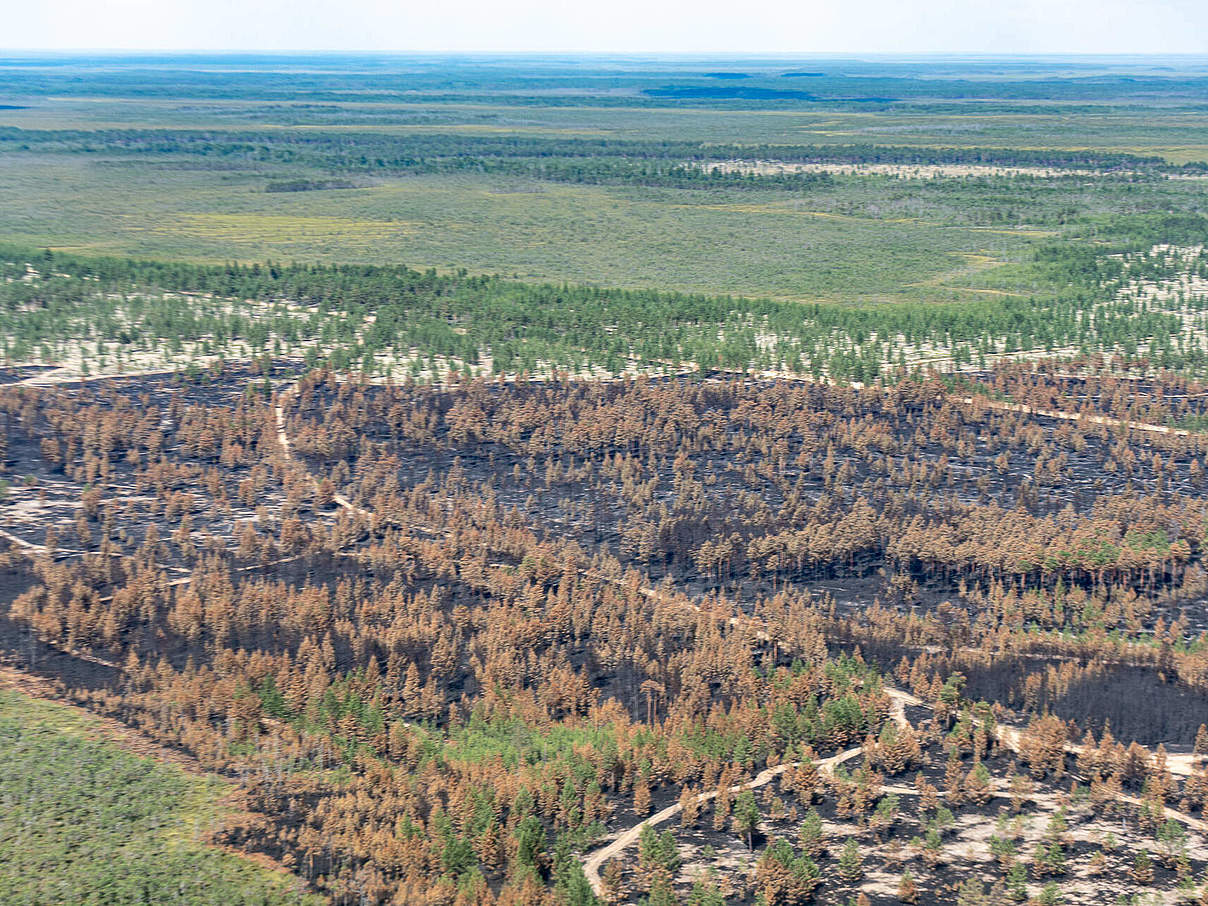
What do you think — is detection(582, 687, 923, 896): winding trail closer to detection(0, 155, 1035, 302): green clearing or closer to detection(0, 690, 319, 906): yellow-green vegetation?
detection(0, 690, 319, 906): yellow-green vegetation

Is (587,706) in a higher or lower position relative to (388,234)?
lower

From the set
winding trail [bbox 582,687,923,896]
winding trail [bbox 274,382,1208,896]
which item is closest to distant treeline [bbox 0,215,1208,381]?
winding trail [bbox 274,382,1208,896]

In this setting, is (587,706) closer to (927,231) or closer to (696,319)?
(696,319)

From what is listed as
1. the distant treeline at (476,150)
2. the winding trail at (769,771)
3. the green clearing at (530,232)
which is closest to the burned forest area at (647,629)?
the winding trail at (769,771)

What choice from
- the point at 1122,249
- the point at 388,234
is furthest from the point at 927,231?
the point at 388,234

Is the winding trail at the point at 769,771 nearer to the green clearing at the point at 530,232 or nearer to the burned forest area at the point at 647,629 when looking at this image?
the burned forest area at the point at 647,629
